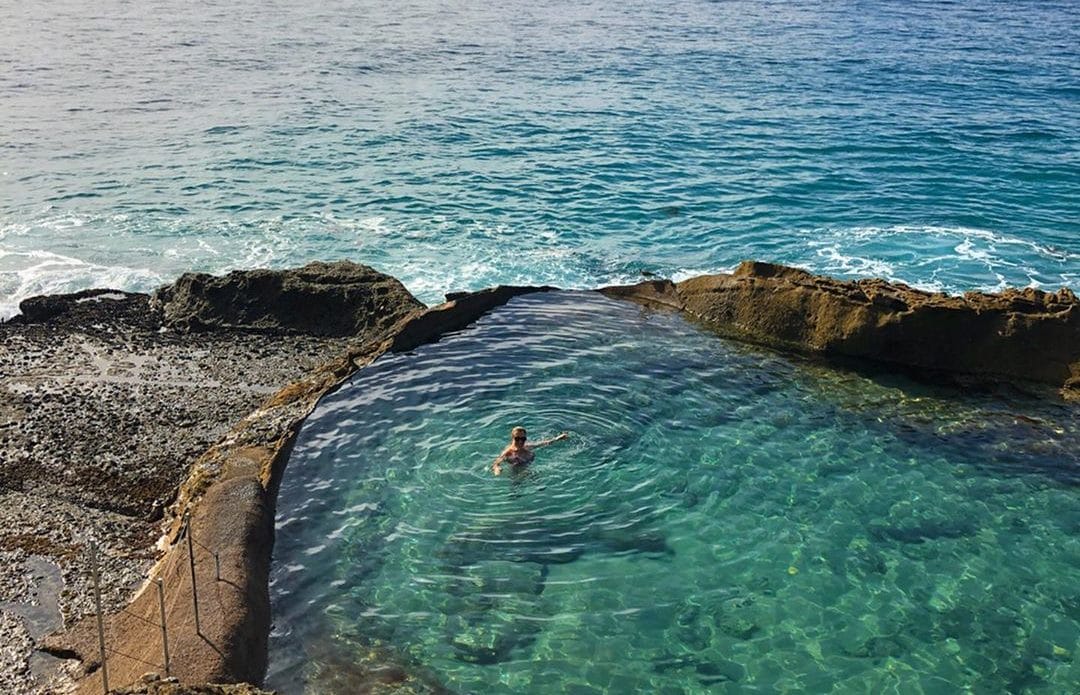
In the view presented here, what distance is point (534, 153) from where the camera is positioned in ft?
107

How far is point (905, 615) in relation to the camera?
34.9ft

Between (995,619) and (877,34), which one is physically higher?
(877,34)

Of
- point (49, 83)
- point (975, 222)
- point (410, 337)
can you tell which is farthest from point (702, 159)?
point (49, 83)

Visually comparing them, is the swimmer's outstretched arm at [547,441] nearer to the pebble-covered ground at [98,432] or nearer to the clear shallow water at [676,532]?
the clear shallow water at [676,532]

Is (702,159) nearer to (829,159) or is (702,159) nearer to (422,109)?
(829,159)

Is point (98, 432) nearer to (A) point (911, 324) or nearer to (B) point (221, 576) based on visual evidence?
(B) point (221, 576)

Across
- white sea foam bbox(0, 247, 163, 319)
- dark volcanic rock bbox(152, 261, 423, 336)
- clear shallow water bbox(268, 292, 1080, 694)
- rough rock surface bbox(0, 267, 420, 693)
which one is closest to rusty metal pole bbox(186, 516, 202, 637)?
clear shallow water bbox(268, 292, 1080, 694)

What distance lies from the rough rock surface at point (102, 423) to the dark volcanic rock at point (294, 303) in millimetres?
125

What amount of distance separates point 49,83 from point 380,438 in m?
35.6

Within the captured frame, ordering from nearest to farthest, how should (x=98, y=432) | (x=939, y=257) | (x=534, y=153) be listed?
(x=98, y=432), (x=939, y=257), (x=534, y=153)

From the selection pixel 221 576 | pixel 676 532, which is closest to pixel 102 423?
pixel 221 576

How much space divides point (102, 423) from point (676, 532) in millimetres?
8305

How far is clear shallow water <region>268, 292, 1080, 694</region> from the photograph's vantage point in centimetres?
1002

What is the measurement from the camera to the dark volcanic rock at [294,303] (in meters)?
18.0
